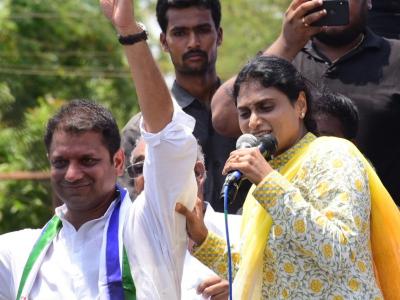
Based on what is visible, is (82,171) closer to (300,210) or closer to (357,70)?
(300,210)

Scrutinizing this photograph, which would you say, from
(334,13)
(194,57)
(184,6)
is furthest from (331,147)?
(184,6)

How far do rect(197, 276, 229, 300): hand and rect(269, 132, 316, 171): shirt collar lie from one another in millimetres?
651

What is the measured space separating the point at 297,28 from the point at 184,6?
4.04ft

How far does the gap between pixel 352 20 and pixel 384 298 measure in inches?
78.0

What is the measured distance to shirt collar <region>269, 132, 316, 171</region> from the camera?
518cm

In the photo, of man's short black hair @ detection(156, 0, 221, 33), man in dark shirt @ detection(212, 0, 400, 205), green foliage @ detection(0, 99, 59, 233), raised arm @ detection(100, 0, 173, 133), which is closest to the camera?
raised arm @ detection(100, 0, 173, 133)

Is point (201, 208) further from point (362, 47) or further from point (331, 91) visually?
point (362, 47)

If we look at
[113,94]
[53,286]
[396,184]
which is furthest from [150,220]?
[113,94]

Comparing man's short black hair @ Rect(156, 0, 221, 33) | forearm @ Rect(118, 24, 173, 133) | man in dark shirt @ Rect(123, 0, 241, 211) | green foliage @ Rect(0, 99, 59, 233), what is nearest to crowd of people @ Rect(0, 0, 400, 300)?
forearm @ Rect(118, 24, 173, 133)

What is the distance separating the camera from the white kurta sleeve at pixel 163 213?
5211mm

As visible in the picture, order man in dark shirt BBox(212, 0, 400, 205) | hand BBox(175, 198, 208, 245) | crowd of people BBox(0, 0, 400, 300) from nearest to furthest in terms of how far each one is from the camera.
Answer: crowd of people BBox(0, 0, 400, 300) < hand BBox(175, 198, 208, 245) < man in dark shirt BBox(212, 0, 400, 205)

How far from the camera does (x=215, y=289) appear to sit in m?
5.58

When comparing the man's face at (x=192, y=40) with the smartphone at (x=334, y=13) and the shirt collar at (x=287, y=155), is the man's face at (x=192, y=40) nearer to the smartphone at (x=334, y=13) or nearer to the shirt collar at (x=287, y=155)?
the smartphone at (x=334, y=13)

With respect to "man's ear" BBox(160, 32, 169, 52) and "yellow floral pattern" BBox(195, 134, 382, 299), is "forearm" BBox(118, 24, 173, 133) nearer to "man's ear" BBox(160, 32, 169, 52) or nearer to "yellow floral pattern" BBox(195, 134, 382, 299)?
"yellow floral pattern" BBox(195, 134, 382, 299)
